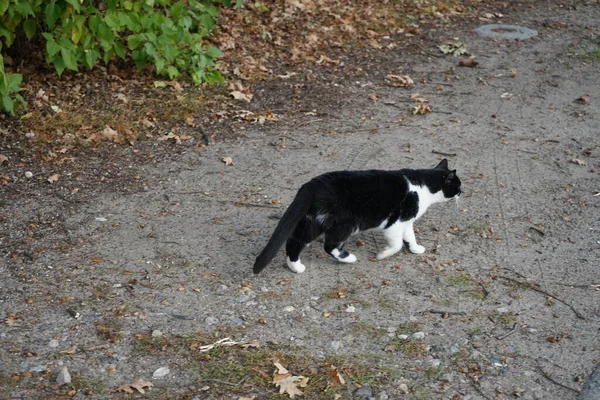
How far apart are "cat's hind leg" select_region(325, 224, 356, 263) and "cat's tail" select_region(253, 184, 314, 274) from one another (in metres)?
0.27

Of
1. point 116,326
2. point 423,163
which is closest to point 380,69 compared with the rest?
point 423,163

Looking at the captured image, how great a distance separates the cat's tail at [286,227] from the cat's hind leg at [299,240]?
9cm

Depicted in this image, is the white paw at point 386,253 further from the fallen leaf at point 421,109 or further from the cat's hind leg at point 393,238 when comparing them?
the fallen leaf at point 421,109

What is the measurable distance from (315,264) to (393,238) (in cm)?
56

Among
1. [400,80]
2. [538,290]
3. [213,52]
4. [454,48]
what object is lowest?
[454,48]

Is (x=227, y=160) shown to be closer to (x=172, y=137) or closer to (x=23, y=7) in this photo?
(x=172, y=137)

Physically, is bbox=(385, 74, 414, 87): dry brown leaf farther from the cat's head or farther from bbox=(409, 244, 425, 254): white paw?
bbox=(409, 244, 425, 254): white paw

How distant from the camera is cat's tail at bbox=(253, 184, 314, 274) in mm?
4723

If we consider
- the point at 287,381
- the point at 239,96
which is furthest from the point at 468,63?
the point at 287,381

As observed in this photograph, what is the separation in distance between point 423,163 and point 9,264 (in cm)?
347

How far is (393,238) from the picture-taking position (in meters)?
5.18

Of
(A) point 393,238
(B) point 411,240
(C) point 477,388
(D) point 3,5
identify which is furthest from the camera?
(D) point 3,5

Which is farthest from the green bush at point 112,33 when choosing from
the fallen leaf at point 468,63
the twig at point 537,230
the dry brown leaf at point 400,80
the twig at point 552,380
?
the twig at point 552,380

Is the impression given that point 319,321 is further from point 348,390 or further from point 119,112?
point 119,112
